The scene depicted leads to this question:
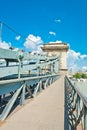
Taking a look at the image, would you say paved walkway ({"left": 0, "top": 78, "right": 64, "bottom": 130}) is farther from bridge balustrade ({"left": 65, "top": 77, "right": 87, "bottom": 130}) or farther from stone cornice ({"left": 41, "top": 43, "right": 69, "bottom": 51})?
stone cornice ({"left": 41, "top": 43, "right": 69, "bottom": 51})

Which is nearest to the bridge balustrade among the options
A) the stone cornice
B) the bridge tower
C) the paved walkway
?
the paved walkway

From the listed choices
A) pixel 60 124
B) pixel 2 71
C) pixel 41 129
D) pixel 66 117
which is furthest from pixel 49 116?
pixel 2 71

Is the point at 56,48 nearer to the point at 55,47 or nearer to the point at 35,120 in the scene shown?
the point at 55,47

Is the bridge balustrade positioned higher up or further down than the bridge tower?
further down

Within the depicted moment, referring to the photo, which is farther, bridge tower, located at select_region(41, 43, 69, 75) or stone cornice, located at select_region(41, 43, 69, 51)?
stone cornice, located at select_region(41, 43, 69, 51)

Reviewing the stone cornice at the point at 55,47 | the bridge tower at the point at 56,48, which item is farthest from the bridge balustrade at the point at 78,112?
the stone cornice at the point at 55,47

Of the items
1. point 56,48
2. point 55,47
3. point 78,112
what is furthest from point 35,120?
point 56,48

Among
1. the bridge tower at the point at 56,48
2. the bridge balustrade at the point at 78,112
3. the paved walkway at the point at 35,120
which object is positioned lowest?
the paved walkway at the point at 35,120

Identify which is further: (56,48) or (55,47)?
(56,48)

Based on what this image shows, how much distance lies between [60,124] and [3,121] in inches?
56.1

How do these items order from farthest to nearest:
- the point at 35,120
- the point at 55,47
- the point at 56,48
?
the point at 56,48 < the point at 55,47 < the point at 35,120

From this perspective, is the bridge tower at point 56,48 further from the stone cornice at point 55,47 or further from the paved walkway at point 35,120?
the paved walkway at point 35,120

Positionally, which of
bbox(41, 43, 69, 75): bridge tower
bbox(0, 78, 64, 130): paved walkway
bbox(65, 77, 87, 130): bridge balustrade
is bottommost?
bbox(0, 78, 64, 130): paved walkway

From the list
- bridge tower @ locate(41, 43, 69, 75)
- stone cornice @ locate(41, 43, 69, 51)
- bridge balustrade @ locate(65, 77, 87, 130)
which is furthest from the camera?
stone cornice @ locate(41, 43, 69, 51)
